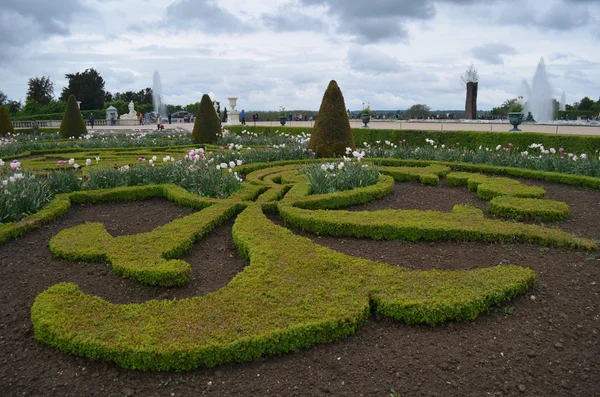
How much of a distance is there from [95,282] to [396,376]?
3.32m

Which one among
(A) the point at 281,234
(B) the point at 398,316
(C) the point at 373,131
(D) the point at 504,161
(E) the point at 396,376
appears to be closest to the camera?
(E) the point at 396,376

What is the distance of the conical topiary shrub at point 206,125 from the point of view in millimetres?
20047

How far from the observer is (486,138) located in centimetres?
1678

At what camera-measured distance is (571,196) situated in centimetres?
847

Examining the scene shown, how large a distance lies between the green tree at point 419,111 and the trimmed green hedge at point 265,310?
158 ft

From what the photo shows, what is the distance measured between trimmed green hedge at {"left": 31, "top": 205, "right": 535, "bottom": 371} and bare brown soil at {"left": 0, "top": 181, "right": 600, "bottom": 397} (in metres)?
0.12

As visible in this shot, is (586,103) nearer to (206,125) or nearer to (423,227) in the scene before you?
(206,125)

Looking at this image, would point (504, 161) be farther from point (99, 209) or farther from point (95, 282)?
point (95, 282)

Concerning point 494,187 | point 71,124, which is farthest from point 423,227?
point 71,124

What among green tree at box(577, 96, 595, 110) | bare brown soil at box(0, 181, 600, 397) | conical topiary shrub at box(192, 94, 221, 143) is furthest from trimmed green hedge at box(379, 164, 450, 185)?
green tree at box(577, 96, 595, 110)

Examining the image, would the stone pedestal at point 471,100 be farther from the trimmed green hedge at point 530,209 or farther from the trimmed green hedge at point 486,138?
the trimmed green hedge at point 530,209

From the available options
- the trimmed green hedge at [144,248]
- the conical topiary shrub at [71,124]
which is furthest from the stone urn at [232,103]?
the trimmed green hedge at [144,248]

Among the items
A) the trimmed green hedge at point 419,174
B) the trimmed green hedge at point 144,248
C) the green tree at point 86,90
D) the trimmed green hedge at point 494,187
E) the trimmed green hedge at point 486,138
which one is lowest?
the trimmed green hedge at point 144,248

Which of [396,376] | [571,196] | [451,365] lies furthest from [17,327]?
[571,196]
